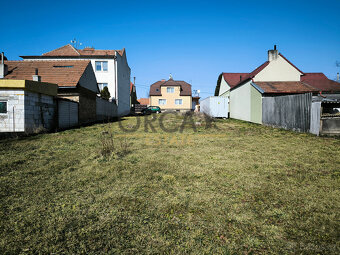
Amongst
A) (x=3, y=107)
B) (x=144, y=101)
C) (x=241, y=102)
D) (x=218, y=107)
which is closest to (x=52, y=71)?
(x=3, y=107)

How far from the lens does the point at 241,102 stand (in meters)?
20.3

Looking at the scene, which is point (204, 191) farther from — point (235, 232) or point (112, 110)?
point (112, 110)

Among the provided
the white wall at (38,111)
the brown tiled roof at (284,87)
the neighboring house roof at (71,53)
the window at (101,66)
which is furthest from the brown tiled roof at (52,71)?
the brown tiled roof at (284,87)

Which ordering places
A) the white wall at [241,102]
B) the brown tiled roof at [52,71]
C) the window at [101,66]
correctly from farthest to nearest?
the window at [101,66]
the white wall at [241,102]
the brown tiled roof at [52,71]

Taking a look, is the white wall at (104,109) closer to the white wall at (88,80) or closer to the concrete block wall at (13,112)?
the white wall at (88,80)

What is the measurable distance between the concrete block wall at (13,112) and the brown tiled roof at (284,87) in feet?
54.7

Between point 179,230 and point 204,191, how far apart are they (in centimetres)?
117

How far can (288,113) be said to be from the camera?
11.6 m

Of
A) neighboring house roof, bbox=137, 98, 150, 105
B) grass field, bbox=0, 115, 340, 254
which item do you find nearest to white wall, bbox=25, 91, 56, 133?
grass field, bbox=0, 115, 340, 254

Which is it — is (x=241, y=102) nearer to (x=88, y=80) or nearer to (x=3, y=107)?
(x=88, y=80)

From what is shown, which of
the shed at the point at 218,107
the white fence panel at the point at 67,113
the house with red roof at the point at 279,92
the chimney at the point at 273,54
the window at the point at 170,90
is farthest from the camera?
the window at the point at 170,90

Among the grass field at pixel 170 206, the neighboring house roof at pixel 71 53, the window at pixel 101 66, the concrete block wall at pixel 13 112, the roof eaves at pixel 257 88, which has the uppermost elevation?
the neighboring house roof at pixel 71 53

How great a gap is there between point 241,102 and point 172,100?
2017 cm

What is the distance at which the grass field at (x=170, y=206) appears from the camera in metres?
2.04
